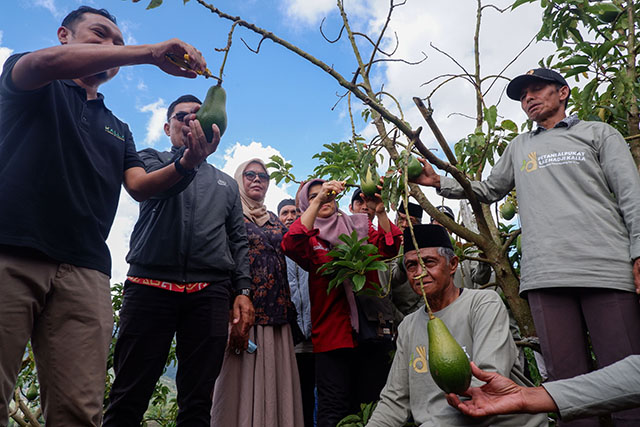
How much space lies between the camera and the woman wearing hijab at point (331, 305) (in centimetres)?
254

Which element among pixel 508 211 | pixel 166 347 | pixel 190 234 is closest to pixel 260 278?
pixel 190 234

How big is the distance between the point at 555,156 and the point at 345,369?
1.56 metres

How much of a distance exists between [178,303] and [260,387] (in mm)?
836

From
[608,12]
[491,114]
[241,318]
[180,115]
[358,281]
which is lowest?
[241,318]

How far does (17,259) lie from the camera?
1358 mm

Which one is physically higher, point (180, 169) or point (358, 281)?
point (180, 169)

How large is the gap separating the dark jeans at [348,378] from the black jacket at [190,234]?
66cm

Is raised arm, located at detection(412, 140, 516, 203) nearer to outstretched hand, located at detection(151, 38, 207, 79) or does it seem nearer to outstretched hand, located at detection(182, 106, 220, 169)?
outstretched hand, located at detection(182, 106, 220, 169)

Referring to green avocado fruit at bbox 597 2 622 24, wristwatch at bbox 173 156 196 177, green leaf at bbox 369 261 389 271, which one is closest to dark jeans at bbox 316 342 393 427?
green leaf at bbox 369 261 389 271

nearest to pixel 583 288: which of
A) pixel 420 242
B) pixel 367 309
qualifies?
pixel 420 242

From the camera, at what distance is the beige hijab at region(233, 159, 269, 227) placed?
10.6ft

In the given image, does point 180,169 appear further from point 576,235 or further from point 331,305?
point 576,235

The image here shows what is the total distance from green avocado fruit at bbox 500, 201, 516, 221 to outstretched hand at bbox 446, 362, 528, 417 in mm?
2330

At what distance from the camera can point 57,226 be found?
1.46 m
